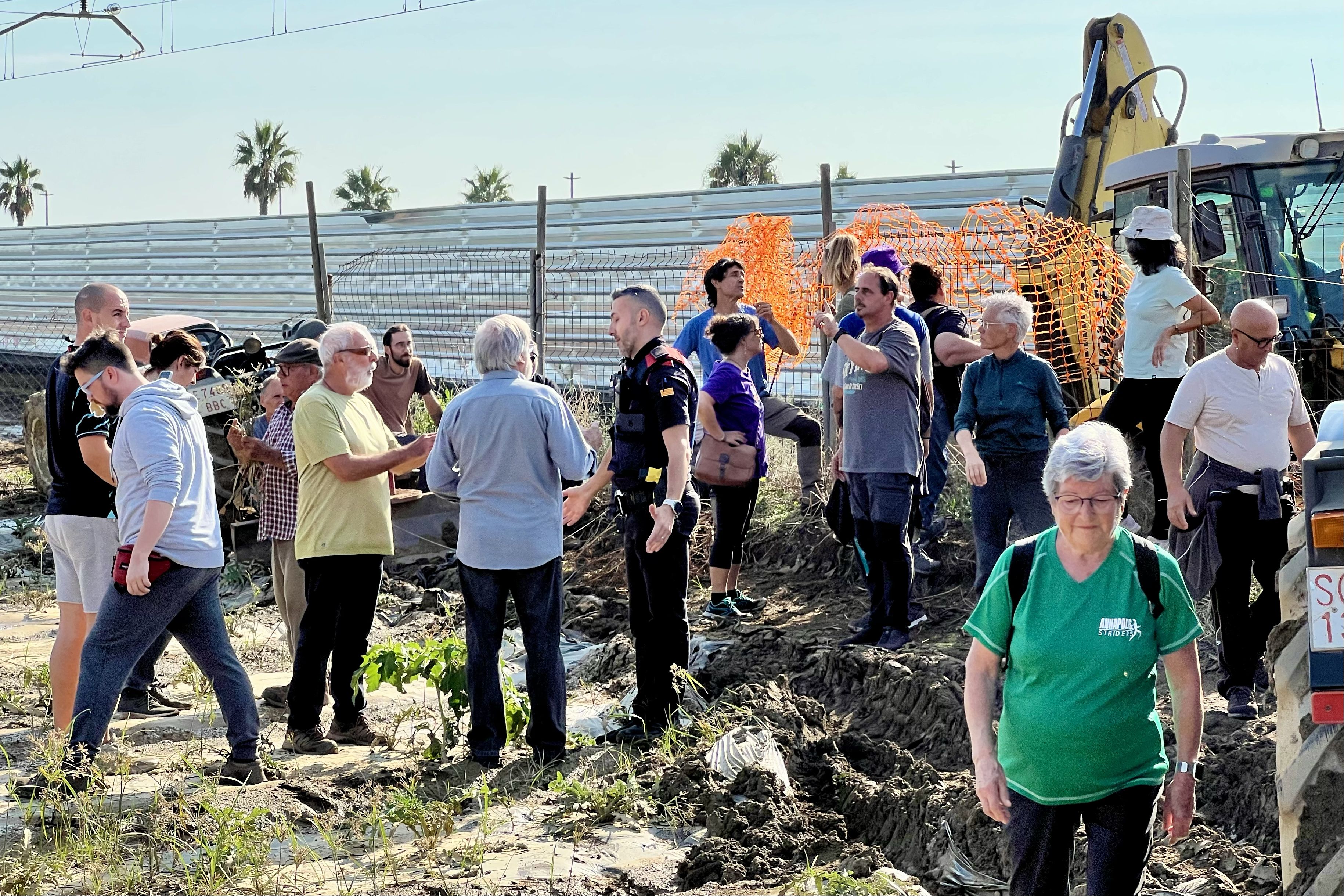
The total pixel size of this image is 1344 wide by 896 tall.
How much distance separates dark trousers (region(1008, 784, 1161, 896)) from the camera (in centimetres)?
333

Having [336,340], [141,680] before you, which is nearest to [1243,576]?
[336,340]

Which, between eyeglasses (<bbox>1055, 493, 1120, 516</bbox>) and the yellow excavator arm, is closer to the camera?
eyeglasses (<bbox>1055, 493, 1120, 516</bbox>)

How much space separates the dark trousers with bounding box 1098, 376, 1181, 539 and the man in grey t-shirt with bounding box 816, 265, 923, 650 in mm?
1223

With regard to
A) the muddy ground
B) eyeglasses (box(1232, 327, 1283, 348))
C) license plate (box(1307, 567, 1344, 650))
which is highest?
eyeglasses (box(1232, 327, 1283, 348))

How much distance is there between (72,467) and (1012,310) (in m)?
4.08

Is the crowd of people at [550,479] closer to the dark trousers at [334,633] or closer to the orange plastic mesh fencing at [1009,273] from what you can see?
the dark trousers at [334,633]

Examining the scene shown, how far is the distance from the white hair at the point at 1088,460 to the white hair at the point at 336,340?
11.7ft

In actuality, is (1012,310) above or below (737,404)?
above

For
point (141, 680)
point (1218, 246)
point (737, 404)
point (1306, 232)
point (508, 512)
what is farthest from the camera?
point (1218, 246)

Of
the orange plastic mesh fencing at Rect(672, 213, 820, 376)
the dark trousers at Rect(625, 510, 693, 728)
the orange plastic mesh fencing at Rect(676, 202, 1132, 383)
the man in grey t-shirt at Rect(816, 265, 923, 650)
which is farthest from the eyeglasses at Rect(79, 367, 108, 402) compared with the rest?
the orange plastic mesh fencing at Rect(672, 213, 820, 376)

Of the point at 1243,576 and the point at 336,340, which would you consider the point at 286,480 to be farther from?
the point at 1243,576

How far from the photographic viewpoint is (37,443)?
42.5 ft

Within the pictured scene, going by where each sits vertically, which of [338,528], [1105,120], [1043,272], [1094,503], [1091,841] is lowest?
[1091,841]

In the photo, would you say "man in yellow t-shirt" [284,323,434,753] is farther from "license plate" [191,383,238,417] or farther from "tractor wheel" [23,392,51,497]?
"tractor wheel" [23,392,51,497]
